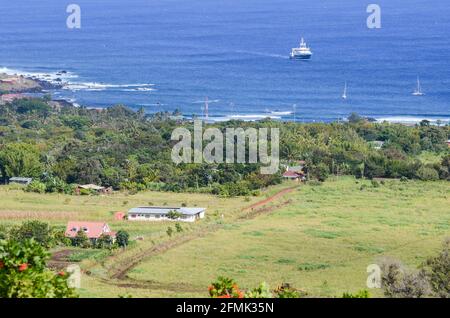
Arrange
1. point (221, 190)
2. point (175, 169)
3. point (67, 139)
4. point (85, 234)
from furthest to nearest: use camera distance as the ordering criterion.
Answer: point (67, 139) → point (175, 169) → point (221, 190) → point (85, 234)

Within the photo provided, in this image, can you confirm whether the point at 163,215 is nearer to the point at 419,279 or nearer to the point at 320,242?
the point at 320,242

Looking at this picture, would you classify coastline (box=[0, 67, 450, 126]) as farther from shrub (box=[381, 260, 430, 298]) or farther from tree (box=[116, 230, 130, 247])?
shrub (box=[381, 260, 430, 298])

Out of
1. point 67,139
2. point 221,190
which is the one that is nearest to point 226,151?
point 221,190

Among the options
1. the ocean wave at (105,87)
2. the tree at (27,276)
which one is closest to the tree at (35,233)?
the tree at (27,276)

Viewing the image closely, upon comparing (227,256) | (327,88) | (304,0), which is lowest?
(227,256)

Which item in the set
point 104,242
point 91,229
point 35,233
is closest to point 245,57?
point 91,229

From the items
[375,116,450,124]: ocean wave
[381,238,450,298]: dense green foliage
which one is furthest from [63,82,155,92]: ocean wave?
[381,238,450,298]: dense green foliage

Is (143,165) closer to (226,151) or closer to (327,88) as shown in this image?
(226,151)
